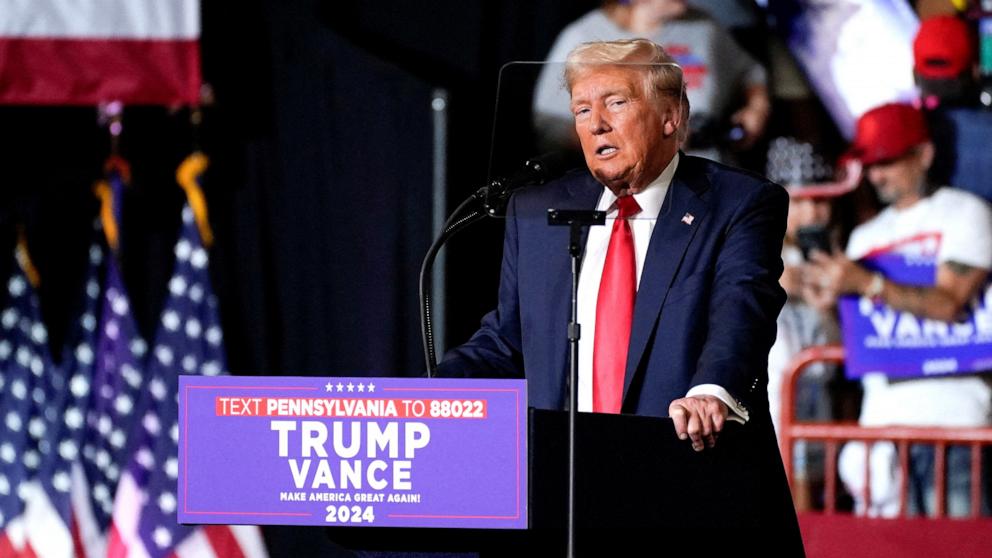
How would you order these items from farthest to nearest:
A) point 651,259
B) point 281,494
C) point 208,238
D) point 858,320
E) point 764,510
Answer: point 208,238, point 858,320, point 651,259, point 764,510, point 281,494

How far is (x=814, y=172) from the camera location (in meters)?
4.71

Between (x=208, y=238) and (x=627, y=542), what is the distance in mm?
3290

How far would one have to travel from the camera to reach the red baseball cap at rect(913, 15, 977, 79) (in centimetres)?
464

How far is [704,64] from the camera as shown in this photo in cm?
474

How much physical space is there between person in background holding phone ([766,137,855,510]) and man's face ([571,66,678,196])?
249 centimetres

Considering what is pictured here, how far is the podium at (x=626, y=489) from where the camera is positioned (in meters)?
1.95

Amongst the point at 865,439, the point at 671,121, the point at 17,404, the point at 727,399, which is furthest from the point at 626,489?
the point at 17,404

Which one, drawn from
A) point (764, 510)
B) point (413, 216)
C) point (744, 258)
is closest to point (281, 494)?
point (764, 510)

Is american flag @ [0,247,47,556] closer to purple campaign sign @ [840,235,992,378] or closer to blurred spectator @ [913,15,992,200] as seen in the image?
purple campaign sign @ [840,235,992,378]

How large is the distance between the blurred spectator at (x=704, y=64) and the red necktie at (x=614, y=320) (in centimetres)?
244

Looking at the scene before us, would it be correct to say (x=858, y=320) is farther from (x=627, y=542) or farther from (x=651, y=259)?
(x=627, y=542)

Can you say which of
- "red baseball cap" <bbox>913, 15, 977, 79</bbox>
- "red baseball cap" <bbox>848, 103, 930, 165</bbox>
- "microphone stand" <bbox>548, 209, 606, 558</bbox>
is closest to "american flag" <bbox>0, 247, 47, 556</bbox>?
"red baseball cap" <bbox>848, 103, 930, 165</bbox>

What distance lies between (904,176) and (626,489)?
119 inches

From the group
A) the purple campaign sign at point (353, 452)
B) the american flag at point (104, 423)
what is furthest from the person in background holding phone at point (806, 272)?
the purple campaign sign at point (353, 452)
